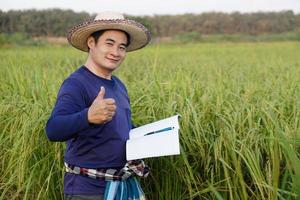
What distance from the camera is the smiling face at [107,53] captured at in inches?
69.0

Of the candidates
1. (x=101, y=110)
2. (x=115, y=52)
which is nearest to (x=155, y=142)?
(x=101, y=110)

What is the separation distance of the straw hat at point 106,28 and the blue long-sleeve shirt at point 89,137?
16 centimetres

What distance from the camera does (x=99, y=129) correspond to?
1.68m

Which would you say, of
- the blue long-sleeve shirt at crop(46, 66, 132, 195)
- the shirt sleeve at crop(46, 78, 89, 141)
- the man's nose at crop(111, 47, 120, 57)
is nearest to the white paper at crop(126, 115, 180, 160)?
the blue long-sleeve shirt at crop(46, 66, 132, 195)

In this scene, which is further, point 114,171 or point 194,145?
point 194,145

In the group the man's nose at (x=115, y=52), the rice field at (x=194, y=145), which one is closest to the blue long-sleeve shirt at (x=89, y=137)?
the man's nose at (x=115, y=52)

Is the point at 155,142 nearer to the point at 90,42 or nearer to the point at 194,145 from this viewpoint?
the point at 90,42

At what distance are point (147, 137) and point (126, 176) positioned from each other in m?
0.26

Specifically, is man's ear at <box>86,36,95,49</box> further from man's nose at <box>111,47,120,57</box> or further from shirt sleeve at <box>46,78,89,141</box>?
shirt sleeve at <box>46,78,89,141</box>

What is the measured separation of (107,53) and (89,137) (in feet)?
1.07

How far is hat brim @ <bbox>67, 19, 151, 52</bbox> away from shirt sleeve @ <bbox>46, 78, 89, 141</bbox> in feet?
0.83

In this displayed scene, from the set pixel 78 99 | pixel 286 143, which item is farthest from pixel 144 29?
pixel 286 143

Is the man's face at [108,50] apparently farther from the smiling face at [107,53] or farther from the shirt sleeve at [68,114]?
the shirt sleeve at [68,114]

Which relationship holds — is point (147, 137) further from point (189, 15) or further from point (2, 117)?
point (189, 15)
